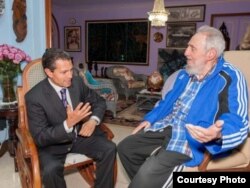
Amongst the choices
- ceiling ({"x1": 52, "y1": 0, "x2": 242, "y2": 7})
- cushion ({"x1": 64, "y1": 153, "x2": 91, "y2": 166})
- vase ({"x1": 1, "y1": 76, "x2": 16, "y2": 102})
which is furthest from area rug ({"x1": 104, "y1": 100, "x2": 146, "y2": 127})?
ceiling ({"x1": 52, "y1": 0, "x2": 242, "y2": 7})

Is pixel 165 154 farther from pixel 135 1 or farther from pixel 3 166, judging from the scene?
pixel 135 1

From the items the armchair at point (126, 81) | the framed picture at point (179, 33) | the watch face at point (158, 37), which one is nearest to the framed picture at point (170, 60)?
the framed picture at point (179, 33)

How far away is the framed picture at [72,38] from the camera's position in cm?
783

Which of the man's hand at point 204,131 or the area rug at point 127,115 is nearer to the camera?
the man's hand at point 204,131

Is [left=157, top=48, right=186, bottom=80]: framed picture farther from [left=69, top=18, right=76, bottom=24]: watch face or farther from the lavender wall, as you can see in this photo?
[left=69, top=18, right=76, bottom=24]: watch face

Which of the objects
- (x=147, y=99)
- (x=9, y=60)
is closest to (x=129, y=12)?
(x=147, y=99)

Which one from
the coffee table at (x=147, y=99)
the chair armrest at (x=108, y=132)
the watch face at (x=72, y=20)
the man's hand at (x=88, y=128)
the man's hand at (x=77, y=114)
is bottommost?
the coffee table at (x=147, y=99)

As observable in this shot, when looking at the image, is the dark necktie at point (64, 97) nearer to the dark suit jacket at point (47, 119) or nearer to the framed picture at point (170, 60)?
the dark suit jacket at point (47, 119)

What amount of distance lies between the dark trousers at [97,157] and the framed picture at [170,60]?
503 centimetres

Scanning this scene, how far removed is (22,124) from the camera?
1869 mm

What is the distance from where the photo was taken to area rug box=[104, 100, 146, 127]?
13.4 ft

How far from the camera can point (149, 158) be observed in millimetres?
1610

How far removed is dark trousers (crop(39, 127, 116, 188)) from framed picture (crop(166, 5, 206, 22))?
541 centimetres

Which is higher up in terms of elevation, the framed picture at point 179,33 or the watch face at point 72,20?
the watch face at point 72,20
